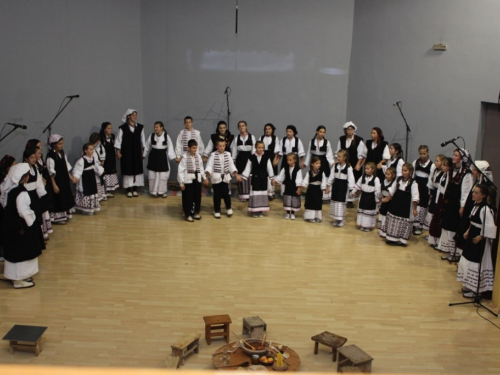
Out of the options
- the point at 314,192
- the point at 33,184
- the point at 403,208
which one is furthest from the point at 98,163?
the point at 403,208

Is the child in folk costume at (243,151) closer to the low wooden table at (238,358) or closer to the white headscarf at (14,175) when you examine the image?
the white headscarf at (14,175)

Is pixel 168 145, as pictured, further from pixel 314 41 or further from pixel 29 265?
pixel 29 265

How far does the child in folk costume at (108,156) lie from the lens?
977 centimetres

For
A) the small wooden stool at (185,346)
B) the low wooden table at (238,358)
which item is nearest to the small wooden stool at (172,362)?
the small wooden stool at (185,346)

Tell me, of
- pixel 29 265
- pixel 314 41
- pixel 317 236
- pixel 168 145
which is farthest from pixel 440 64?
pixel 29 265

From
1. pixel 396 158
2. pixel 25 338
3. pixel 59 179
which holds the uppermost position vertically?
pixel 396 158

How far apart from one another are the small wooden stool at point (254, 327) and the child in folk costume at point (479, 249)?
251 cm

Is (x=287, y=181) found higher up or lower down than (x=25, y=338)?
higher up

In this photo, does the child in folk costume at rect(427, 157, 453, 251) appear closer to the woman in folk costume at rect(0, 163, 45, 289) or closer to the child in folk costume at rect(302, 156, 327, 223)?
the child in folk costume at rect(302, 156, 327, 223)

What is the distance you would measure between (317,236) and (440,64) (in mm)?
3506

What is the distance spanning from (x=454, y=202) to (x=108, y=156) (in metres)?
5.80

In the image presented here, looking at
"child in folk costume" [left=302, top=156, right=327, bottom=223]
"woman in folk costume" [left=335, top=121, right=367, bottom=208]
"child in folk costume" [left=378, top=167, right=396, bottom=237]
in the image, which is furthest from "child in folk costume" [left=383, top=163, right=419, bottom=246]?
"woman in folk costume" [left=335, top=121, right=367, bottom=208]

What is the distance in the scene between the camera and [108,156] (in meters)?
9.92

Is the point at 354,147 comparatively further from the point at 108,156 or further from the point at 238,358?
the point at 238,358
